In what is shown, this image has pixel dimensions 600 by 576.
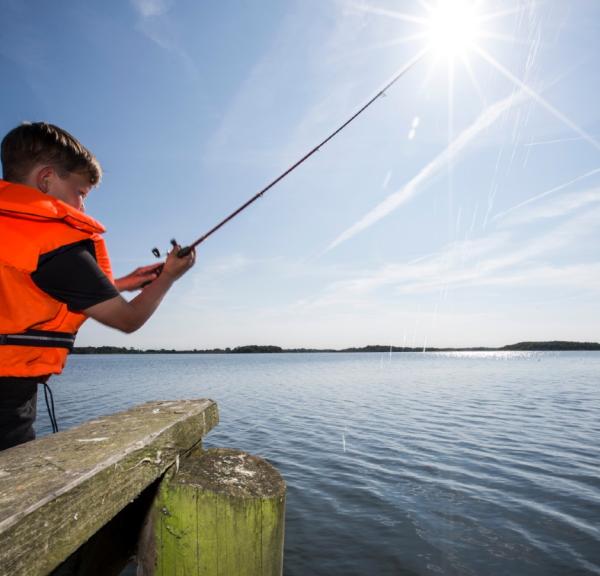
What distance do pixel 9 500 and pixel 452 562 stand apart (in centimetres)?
633

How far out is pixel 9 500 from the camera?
3.42 feet

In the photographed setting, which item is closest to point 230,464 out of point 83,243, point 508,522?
point 83,243

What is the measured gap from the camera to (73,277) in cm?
172

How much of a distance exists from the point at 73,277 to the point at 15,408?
77 cm

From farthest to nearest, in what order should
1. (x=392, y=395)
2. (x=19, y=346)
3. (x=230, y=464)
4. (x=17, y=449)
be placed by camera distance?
(x=392, y=395)
(x=230, y=464)
(x=19, y=346)
(x=17, y=449)

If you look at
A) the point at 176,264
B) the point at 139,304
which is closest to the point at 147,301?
the point at 139,304

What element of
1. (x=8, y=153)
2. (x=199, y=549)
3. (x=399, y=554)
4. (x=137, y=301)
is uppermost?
(x=8, y=153)

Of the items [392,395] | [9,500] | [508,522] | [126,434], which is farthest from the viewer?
[392,395]

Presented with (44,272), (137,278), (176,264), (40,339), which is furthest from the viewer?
(137,278)

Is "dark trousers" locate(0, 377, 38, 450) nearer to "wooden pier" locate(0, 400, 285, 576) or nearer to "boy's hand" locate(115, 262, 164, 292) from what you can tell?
"wooden pier" locate(0, 400, 285, 576)

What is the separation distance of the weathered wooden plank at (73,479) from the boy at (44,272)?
1.20ft

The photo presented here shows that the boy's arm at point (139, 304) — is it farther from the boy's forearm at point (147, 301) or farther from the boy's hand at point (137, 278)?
the boy's hand at point (137, 278)

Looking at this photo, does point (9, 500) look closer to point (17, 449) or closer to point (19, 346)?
point (17, 449)

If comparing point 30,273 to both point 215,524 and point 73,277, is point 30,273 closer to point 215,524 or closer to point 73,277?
point 73,277
